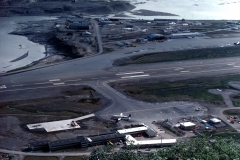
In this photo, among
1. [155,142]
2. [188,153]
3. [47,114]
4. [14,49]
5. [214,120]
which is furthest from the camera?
[14,49]

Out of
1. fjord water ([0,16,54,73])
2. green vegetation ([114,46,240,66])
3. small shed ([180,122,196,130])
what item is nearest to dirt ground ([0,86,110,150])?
small shed ([180,122,196,130])

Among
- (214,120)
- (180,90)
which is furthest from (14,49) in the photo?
(214,120)

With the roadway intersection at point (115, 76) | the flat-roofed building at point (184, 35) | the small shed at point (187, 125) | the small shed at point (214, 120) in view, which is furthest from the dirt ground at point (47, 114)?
the flat-roofed building at point (184, 35)

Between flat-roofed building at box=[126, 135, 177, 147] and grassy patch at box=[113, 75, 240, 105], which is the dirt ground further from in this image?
grassy patch at box=[113, 75, 240, 105]

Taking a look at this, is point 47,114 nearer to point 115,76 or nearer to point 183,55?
point 115,76

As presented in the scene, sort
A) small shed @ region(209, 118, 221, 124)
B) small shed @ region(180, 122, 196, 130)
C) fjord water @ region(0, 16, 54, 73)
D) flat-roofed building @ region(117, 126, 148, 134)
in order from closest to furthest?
flat-roofed building @ region(117, 126, 148, 134), small shed @ region(180, 122, 196, 130), small shed @ region(209, 118, 221, 124), fjord water @ region(0, 16, 54, 73)

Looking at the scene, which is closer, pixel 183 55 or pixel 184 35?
pixel 183 55
